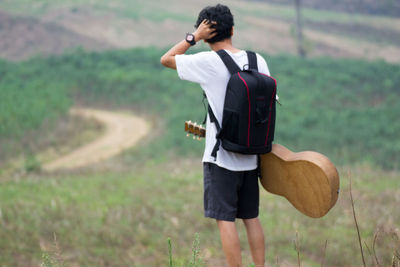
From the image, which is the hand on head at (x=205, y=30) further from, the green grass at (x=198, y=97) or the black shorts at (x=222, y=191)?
the green grass at (x=198, y=97)

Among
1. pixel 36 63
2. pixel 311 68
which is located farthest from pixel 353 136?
pixel 36 63

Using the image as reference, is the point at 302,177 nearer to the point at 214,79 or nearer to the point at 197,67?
the point at 214,79

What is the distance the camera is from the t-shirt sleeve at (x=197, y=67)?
308 cm

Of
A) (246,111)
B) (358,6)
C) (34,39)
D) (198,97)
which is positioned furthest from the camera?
(358,6)

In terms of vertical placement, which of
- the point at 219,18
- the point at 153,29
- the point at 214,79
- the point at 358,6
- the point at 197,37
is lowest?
the point at 153,29

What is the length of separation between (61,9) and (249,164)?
114 ft

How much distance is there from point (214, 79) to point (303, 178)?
84 cm

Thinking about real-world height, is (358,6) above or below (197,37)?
below

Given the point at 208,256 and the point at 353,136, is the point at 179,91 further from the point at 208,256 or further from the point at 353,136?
the point at 208,256

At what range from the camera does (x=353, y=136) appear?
13352mm

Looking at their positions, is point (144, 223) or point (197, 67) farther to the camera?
point (144, 223)

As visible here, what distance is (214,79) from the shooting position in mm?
3096

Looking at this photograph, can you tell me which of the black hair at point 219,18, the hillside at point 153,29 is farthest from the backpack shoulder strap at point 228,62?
the hillside at point 153,29

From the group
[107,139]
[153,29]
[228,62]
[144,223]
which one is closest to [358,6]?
[153,29]
